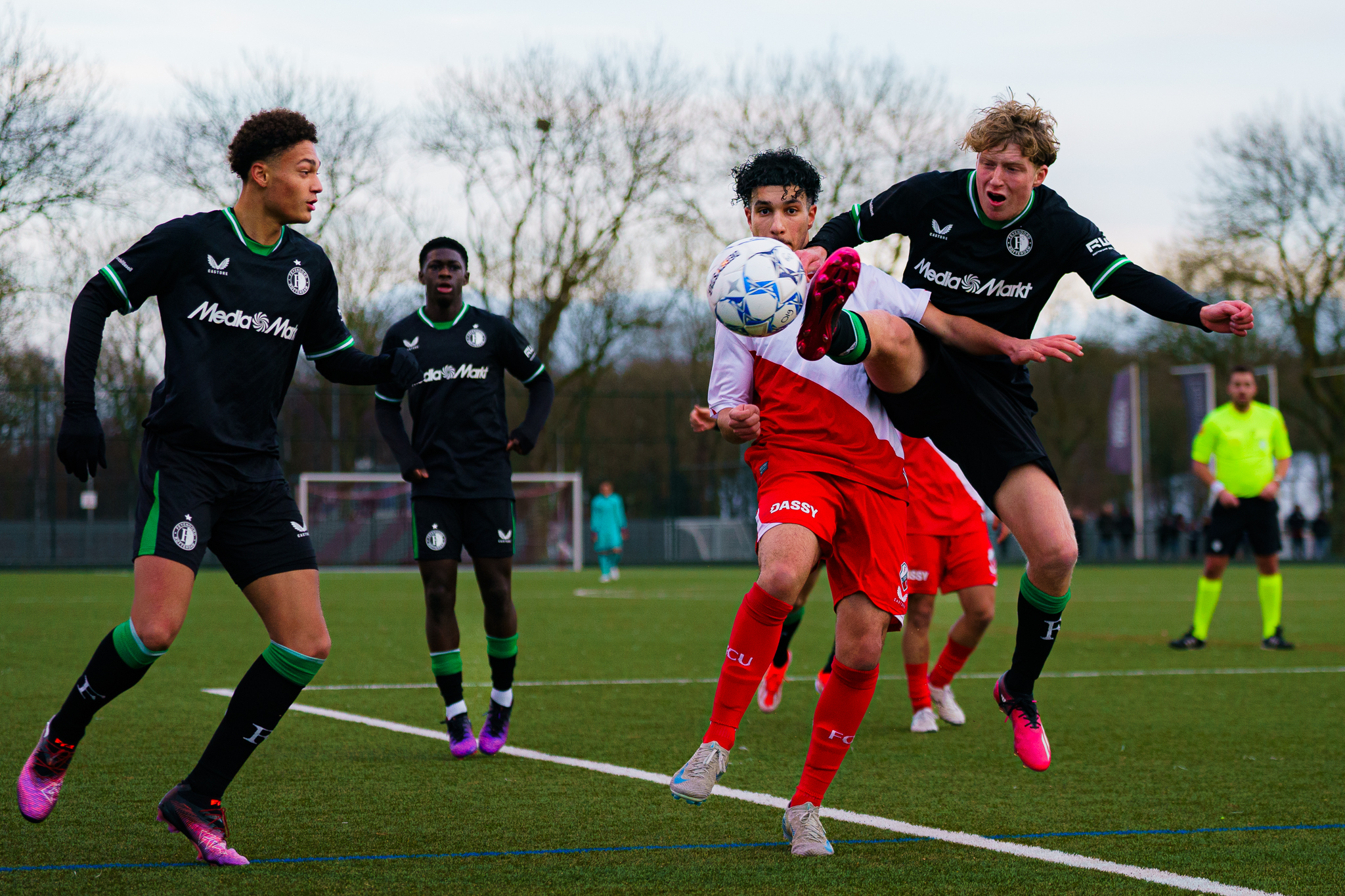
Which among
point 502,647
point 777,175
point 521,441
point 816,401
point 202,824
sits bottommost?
point 202,824

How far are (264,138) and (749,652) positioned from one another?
2.21 meters

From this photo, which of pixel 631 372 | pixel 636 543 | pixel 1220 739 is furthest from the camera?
pixel 631 372

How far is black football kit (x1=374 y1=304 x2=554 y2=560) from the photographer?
20.6ft

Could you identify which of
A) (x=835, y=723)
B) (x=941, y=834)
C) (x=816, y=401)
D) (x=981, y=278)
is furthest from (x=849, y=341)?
(x=941, y=834)

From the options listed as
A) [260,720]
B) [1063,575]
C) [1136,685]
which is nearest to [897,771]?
[1063,575]

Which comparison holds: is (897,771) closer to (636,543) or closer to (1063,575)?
(1063,575)

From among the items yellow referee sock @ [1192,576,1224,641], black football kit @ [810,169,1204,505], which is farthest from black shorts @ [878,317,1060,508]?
yellow referee sock @ [1192,576,1224,641]

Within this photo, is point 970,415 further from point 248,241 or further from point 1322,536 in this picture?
point 1322,536

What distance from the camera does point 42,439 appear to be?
3238 centimetres

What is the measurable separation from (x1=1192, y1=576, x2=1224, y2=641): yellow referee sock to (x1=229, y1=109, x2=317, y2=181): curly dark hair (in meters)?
9.03

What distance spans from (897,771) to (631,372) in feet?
114

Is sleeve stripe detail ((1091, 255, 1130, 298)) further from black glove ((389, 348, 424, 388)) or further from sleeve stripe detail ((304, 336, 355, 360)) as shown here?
sleeve stripe detail ((304, 336, 355, 360))

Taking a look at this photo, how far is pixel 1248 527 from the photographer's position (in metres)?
11.2

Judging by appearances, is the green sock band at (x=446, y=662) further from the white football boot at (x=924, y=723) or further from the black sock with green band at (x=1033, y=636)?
the black sock with green band at (x=1033, y=636)
